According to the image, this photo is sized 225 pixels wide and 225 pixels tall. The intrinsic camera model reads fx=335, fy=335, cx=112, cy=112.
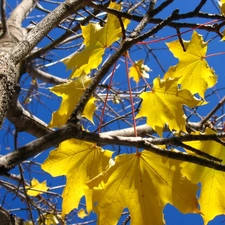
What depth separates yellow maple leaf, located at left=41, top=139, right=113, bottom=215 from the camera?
729 mm

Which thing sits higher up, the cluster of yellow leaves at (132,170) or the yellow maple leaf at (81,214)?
the cluster of yellow leaves at (132,170)

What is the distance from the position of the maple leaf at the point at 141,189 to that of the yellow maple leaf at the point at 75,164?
5 centimetres

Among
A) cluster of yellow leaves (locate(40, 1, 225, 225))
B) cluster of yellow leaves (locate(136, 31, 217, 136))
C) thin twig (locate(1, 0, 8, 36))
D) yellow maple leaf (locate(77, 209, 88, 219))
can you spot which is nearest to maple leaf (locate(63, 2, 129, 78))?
cluster of yellow leaves (locate(40, 1, 225, 225))

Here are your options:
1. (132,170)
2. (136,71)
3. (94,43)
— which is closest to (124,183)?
(132,170)

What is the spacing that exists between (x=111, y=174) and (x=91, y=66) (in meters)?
0.34

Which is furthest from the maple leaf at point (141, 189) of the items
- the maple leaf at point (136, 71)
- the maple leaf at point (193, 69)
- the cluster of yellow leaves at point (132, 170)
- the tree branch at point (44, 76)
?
the tree branch at point (44, 76)

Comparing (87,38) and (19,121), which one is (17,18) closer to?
(19,121)

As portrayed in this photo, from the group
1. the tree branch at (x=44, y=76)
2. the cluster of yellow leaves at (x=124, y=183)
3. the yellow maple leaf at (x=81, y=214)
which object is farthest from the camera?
the yellow maple leaf at (x=81, y=214)

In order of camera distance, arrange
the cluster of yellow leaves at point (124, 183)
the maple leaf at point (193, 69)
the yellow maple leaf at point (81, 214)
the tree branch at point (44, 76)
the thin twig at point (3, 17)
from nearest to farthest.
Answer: the cluster of yellow leaves at point (124, 183), the maple leaf at point (193, 69), the thin twig at point (3, 17), the tree branch at point (44, 76), the yellow maple leaf at point (81, 214)

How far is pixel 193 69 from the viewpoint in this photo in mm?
995

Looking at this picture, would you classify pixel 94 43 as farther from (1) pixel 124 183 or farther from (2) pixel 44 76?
(2) pixel 44 76

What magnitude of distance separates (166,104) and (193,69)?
24 cm

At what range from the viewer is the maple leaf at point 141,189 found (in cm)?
67

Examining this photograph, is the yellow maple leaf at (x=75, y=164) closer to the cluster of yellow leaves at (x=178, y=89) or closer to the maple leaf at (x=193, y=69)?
the cluster of yellow leaves at (x=178, y=89)
